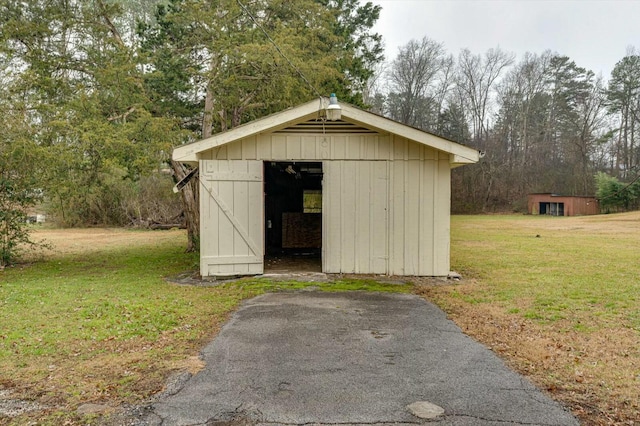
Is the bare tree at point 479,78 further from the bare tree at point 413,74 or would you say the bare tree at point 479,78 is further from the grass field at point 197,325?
the grass field at point 197,325

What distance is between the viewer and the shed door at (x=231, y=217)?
795 centimetres

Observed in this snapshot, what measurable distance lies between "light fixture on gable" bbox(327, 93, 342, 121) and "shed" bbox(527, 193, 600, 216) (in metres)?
32.3

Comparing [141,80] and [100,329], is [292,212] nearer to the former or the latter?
[141,80]

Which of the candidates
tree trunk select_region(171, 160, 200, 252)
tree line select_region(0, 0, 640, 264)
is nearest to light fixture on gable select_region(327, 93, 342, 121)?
tree line select_region(0, 0, 640, 264)

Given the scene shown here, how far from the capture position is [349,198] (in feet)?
26.8

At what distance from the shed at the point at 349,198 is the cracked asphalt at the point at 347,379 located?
2751 millimetres

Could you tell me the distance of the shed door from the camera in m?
7.95

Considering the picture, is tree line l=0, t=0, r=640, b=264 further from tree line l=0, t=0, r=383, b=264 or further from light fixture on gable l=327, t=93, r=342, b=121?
light fixture on gable l=327, t=93, r=342, b=121

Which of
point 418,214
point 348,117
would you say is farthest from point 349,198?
point 348,117

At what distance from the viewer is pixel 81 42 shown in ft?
35.1

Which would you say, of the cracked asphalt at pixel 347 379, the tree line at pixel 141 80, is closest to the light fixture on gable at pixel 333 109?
the tree line at pixel 141 80

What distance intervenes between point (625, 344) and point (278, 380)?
362 centimetres

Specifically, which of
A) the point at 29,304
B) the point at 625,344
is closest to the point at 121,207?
the point at 29,304

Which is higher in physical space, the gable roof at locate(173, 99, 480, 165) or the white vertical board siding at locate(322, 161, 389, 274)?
the gable roof at locate(173, 99, 480, 165)
